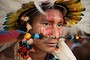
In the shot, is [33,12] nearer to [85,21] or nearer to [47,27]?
[47,27]

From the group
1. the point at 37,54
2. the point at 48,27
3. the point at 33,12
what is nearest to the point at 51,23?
the point at 48,27

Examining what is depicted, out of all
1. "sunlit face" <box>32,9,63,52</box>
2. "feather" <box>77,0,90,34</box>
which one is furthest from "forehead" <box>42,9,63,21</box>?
"feather" <box>77,0,90,34</box>

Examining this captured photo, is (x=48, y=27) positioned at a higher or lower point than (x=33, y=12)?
lower

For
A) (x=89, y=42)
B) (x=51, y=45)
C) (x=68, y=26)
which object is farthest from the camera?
(x=89, y=42)

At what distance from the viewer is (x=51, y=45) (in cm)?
160

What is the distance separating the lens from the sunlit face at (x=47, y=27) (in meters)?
1.57

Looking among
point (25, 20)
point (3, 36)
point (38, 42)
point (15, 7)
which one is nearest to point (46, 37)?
point (38, 42)

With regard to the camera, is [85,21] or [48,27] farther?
[85,21]

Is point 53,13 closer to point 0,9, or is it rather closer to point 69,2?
point 69,2

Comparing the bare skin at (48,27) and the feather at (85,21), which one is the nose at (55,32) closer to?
the bare skin at (48,27)

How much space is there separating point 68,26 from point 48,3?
29 cm

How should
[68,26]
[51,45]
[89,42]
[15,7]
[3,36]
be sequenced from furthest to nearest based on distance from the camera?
1. [89,42]
2. [68,26]
3. [51,45]
4. [15,7]
5. [3,36]

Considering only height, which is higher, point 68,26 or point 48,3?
point 48,3

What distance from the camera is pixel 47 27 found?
158 cm
